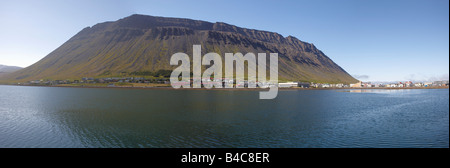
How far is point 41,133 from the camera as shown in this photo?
34031 millimetres

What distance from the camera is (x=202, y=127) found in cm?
3953

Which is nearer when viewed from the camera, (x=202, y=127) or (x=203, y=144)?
(x=203, y=144)
